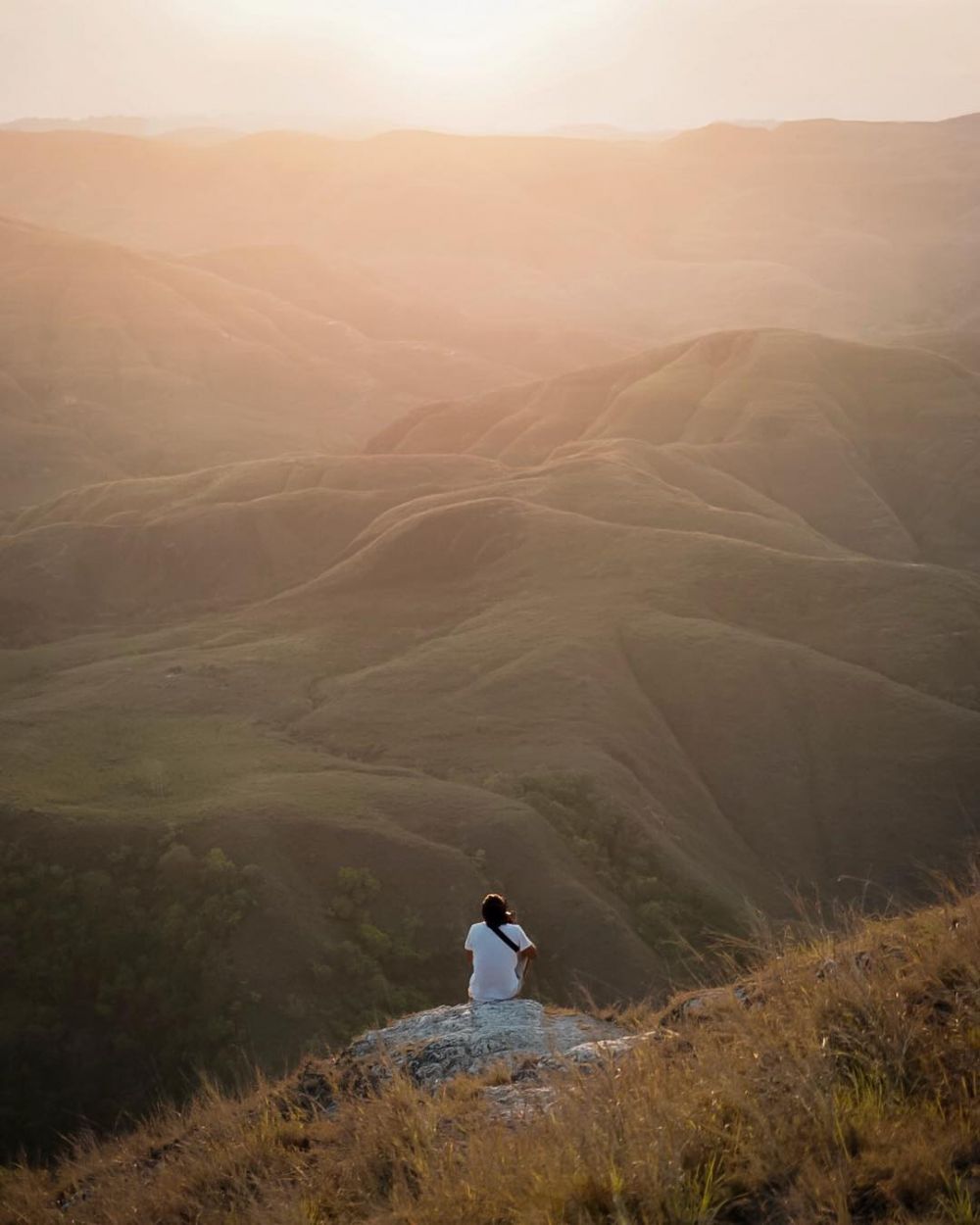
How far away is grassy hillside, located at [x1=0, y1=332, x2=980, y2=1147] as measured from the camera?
3494 centimetres

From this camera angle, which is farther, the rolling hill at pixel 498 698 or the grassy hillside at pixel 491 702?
the rolling hill at pixel 498 698

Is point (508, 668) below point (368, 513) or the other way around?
below

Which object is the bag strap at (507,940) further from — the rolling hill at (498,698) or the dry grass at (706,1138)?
the rolling hill at (498,698)

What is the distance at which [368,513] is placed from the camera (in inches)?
3177

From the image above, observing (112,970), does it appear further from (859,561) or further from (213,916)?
(859,561)

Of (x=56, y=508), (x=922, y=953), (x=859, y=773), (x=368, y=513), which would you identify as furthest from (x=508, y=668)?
(x=56, y=508)

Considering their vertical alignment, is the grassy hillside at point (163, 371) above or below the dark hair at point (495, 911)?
above

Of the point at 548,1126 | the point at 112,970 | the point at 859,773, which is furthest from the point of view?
the point at 859,773

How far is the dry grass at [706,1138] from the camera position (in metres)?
6.06

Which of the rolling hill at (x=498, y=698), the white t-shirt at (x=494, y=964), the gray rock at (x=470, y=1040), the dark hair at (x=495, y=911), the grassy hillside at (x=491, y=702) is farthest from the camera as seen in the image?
the rolling hill at (x=498, y=698)

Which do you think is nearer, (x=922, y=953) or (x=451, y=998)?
(x=922, y=953)

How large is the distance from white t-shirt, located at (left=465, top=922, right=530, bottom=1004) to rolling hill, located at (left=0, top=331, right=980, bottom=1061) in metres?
18.7

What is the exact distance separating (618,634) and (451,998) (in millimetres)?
24848

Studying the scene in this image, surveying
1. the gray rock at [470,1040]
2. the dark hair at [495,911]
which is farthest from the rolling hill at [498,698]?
the dark hair at [495,911]
